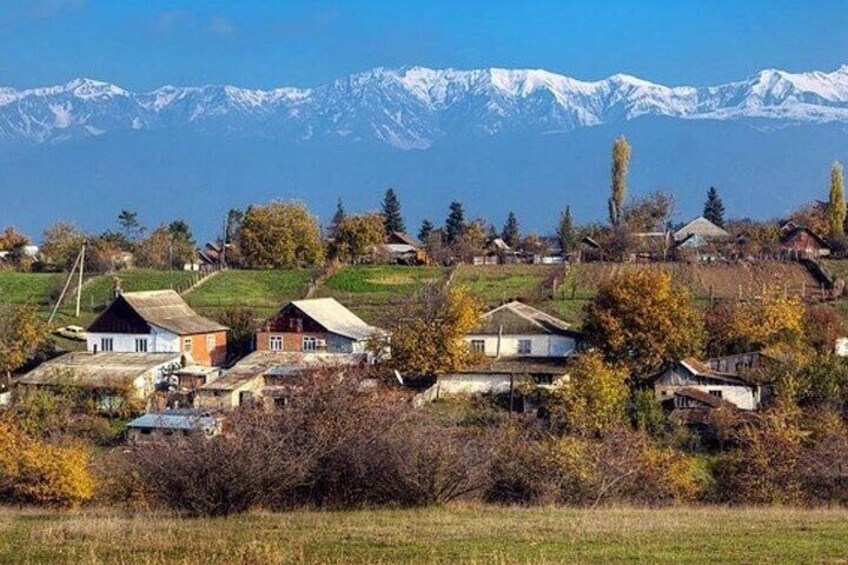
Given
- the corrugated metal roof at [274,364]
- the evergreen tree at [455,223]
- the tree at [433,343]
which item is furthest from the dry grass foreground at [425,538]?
the evergreen tree at [455,223]

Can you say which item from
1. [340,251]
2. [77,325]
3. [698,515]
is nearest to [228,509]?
[698,515]

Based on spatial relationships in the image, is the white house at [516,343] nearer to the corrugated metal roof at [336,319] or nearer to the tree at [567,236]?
the corrugated metal roof at [336,319]

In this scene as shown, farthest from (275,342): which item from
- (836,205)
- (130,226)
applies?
(130,226)

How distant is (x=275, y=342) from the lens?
48.6 metres

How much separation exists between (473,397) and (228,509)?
22.2m

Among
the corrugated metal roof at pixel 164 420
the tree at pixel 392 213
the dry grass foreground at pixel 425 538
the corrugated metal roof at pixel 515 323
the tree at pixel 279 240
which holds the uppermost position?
the tree at pixel 392 213

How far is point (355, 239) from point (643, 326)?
1435 inches

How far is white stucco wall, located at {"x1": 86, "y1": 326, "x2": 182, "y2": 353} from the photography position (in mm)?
47219

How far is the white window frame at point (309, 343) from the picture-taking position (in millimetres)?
48156

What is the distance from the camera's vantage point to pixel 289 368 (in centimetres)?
4144

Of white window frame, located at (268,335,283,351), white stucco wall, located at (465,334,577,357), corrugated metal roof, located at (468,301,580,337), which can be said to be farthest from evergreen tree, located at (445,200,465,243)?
white stucco wall, located at (465,334,577,357)

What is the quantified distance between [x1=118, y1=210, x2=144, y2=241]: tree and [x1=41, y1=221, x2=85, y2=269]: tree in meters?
9.37

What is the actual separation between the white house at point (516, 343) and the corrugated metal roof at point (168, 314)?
38.5ft

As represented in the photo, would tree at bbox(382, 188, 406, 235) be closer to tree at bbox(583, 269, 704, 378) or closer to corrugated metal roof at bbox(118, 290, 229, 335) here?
corrugated metal roof at bbox(118, 290, 229, 335)
